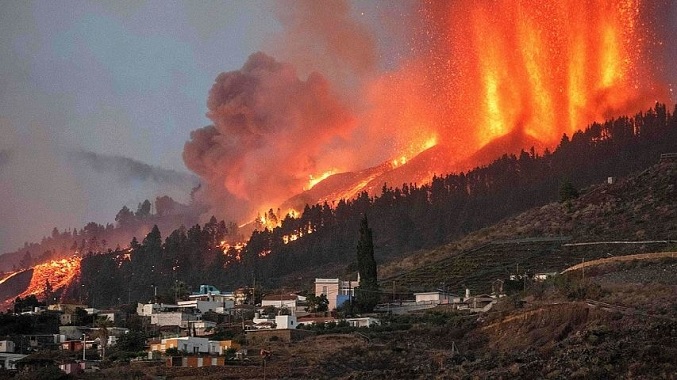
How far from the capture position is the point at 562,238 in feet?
324

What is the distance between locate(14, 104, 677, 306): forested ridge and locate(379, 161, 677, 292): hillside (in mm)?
9399

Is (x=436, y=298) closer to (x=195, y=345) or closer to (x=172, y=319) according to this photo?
(x=172, y=319)

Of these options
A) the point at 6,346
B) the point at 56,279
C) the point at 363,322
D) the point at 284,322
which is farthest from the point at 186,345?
the point at 56,279

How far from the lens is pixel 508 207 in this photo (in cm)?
12719

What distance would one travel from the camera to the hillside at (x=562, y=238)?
89.8 m

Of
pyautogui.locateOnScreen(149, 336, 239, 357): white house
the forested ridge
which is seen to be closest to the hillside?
the forested ridge

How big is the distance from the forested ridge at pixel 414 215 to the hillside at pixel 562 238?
940 cm

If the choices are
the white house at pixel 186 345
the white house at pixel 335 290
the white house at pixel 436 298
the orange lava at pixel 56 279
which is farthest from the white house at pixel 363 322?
the orange lava at pixel 56 279

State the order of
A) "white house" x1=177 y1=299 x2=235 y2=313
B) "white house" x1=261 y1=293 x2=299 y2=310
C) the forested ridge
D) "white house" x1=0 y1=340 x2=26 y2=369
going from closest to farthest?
"white house" x1=0 y1=340 x2=26 y2=369, "white house" x1=261 y1=293 x2=299 y2=310, "white house" x1=177 y1=299 x2=235 y2=313, the forested ridge

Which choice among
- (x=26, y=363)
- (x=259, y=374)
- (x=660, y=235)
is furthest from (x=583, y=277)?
(x=26, y=363)

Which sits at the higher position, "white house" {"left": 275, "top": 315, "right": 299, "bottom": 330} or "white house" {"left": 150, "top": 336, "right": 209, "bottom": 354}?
"white house" {"left": 275, "top": 315, "right": 299, "bottom": 330}

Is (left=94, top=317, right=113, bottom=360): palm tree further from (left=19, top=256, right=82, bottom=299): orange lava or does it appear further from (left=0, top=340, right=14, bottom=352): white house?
(left=19, top=256, right=82, bottom=299): orange lava

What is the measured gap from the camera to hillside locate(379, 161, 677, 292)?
8981 cm

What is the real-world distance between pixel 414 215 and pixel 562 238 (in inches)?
1672
